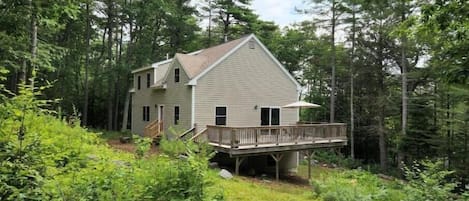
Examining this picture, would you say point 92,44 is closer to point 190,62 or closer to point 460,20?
point 190,62

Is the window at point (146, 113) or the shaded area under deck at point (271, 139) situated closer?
the shaded area under deck at point (271, 139)

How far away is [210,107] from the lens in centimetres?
1573

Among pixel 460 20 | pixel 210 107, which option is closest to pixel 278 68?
pixel 210 107

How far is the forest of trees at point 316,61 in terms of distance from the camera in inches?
669

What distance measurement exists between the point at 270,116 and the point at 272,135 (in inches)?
146

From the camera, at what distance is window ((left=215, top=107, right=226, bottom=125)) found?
52.2 feet

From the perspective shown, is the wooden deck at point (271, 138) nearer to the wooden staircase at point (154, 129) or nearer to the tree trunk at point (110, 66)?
the wooden staircase at point (154, 129)

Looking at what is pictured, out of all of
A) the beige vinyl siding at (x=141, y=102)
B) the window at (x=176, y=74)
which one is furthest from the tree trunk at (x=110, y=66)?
the window at (x=176, y=74)

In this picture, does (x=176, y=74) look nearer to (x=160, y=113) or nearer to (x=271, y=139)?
(x=160, y=113)

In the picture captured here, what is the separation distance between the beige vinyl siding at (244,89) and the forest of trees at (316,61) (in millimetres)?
5166

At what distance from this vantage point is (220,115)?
16.0 m

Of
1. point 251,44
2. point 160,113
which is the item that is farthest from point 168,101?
point 251,44

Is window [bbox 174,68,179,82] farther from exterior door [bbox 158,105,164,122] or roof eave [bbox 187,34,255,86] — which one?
exterior door [bbox 158,105,164,122]

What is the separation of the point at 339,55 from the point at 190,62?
10963mm
